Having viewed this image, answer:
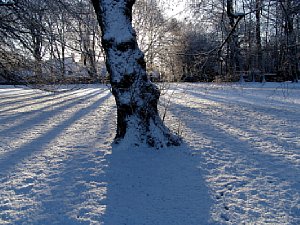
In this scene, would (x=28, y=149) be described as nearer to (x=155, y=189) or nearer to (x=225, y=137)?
(x=155, y=189)

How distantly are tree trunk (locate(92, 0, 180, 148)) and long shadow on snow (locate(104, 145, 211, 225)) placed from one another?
369 mm

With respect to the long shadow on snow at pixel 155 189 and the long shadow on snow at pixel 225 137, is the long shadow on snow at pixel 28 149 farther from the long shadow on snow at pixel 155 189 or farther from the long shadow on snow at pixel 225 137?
the long shadow on snow at pixel 225 137

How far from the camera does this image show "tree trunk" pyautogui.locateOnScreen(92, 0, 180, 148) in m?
4.43

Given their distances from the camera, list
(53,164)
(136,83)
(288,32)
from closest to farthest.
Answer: (53,164) < (136,83) < (288,32)

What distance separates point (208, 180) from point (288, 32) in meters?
4.50

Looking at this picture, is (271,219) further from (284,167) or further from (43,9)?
(43,9)

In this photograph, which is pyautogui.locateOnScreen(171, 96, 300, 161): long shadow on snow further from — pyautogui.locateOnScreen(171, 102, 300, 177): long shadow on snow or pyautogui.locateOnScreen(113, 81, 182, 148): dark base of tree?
pyautogui.locateOnScreen(113, 81, 182, 148): dark base of tree

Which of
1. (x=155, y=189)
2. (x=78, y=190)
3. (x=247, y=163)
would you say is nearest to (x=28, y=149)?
(x=78, y=190)

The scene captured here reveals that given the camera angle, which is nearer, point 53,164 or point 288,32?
point 53,164

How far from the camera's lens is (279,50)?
6.36 m

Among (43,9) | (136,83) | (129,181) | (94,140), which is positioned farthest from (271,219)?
(43,9)

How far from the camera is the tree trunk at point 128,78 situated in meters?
4.43

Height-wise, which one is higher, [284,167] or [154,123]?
[154,123]

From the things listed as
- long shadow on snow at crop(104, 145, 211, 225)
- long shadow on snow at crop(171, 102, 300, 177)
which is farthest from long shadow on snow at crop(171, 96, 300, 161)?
long shadow on snow at crop(104, 145, 211, 225)
